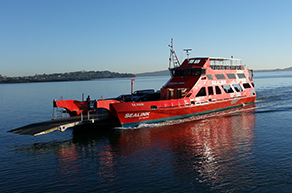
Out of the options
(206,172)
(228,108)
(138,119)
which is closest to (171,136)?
(138,119)

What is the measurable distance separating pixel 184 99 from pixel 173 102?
1549 millimetres

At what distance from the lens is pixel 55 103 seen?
22922 millimetres

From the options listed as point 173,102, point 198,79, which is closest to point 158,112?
point 173,102

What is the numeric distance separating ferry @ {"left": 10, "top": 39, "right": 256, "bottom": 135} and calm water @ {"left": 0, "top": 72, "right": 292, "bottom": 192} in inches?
46.2

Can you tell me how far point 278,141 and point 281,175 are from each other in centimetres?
635

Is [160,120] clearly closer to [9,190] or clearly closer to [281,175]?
[281,175]

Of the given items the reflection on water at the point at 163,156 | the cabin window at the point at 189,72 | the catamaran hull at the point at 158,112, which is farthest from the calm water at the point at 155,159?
the cabin window at the point at 189,72

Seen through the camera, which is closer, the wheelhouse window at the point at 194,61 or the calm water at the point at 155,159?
the calm water at the point at 155,159

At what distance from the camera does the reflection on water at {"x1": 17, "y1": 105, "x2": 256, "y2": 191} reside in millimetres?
12250

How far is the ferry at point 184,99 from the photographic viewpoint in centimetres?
2234

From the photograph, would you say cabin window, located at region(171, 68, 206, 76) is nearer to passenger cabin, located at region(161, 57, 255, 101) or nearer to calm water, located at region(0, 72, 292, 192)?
passenger cabin, located at region(161, 57, 255, 101)

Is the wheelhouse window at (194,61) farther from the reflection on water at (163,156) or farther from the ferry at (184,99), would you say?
the reflection on water at (163,156)

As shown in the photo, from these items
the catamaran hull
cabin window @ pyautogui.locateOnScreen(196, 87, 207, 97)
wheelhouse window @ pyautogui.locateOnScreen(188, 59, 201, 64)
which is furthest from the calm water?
wheelhouse window @ pyautogui.locateOnScreen(188, 59, 201, 64)

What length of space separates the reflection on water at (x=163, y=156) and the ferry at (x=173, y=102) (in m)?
1.36
